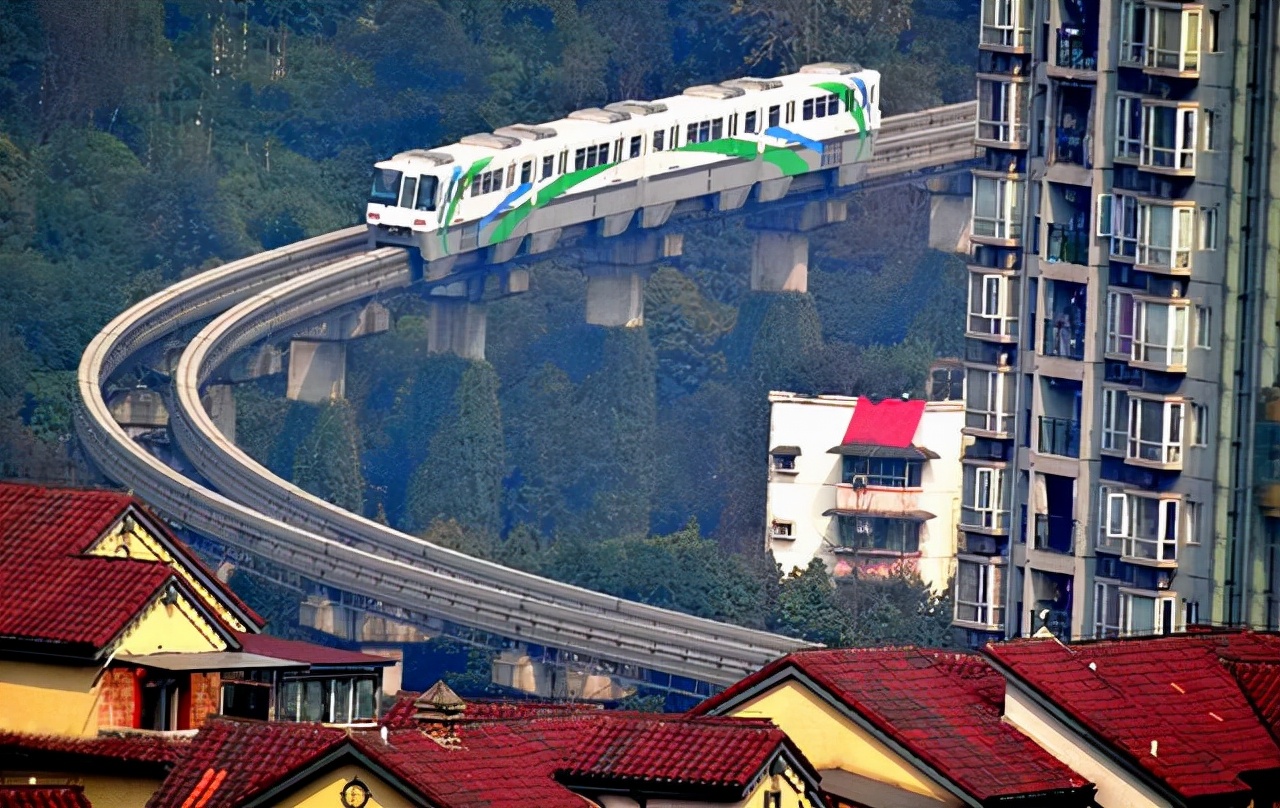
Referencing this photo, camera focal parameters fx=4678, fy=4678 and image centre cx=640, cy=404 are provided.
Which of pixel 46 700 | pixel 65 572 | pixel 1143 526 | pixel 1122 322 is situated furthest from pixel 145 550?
pixel 1122 322

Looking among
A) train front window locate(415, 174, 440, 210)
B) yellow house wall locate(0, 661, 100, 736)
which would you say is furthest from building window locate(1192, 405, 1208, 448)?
train front window locate(415, 174, 440, 210)

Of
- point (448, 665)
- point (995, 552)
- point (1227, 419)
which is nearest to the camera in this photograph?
point (1227, 419)

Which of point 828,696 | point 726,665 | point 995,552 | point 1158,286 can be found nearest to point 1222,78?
point 1158,286

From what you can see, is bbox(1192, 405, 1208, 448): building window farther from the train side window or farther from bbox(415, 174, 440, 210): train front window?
bbox(415, 174, 440, 210): train front window

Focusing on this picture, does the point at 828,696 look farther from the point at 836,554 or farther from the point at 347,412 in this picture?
the point at 347,412

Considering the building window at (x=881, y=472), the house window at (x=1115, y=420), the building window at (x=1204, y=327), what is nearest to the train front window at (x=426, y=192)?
the building window at (x=881, y=472)

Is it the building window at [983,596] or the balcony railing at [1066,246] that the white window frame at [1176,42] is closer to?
the balcony railing at [1066,246]

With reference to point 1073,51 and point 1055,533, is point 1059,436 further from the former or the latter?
point 1073,51
